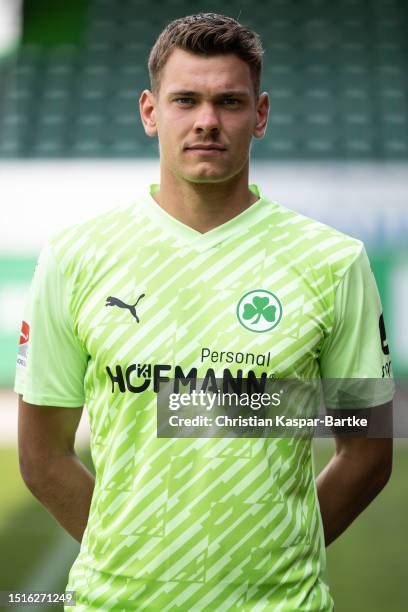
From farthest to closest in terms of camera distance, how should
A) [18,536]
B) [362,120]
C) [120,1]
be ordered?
[120,1] < [362,120] < [18,536]

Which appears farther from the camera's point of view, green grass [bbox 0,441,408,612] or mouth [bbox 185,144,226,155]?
green grass [bbox 0,441,408,612]

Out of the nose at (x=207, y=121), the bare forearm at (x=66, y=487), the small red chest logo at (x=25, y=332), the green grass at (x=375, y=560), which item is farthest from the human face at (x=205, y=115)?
the green grass at (x=375, y=560)

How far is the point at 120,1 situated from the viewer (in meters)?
11.9

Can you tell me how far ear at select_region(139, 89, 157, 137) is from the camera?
1897mm

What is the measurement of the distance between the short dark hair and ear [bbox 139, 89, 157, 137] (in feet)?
0.07

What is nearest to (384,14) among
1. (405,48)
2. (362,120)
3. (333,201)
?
(405,48)

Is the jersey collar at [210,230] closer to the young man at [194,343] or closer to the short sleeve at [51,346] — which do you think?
the young man at [194,343]

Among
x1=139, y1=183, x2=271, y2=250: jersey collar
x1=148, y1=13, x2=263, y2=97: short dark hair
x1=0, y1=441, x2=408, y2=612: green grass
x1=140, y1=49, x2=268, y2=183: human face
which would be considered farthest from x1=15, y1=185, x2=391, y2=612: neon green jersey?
x1=0, y1=441, x2=408, y2=612: green grass

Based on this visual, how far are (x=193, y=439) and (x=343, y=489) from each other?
43 cm

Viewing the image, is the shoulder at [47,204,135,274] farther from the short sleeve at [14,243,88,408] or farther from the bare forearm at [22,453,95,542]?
the bare forearm at [22,453,95,542]

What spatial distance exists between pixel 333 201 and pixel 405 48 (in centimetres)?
242

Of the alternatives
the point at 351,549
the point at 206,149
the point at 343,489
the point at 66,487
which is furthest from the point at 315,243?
the point at 351,549

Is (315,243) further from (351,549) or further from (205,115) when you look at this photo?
(351,549)

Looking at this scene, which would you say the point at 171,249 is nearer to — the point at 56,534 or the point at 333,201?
the point at 56,534
